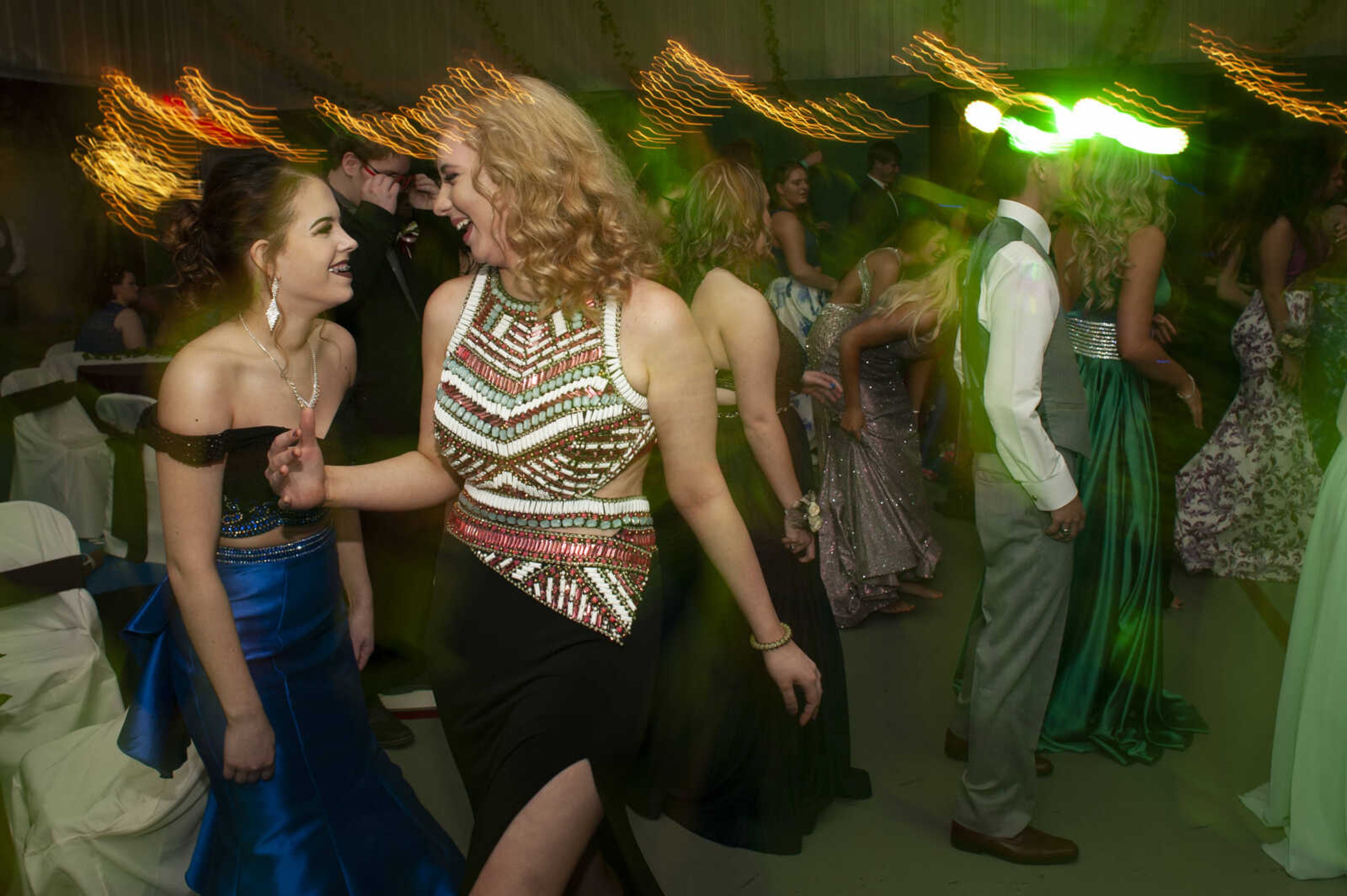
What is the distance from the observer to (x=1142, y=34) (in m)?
7.60

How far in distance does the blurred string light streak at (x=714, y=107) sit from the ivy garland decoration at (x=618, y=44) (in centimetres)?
9

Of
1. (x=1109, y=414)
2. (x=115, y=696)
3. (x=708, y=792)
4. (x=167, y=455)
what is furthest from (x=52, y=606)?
(x=1109, y=414)

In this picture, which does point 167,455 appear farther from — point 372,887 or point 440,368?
point 372,887

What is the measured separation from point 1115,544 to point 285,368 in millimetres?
2143

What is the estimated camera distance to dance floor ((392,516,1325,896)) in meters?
2.30

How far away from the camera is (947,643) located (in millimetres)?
3729

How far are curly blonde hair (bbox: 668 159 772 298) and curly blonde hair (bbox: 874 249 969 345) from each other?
108cm

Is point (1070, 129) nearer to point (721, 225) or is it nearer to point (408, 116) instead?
point (721, 225)

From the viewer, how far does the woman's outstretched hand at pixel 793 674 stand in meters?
1.55

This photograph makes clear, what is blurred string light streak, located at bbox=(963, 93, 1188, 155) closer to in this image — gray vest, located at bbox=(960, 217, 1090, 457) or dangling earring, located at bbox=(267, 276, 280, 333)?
gray vest, located at bbox=(960, 217, 1090, 457)

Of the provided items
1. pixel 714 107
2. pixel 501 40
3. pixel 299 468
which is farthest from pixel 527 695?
pixel 501 40

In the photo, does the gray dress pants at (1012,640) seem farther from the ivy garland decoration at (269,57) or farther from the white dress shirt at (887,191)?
the ivy garland decoration at (269,57)

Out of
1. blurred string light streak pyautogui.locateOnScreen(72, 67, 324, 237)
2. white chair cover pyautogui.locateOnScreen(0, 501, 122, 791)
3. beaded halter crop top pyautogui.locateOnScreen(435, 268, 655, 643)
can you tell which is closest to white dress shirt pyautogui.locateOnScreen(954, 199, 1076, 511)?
→ beaded halter crop top pyautogui.locateOnScreen(435, 268, 655, 643)

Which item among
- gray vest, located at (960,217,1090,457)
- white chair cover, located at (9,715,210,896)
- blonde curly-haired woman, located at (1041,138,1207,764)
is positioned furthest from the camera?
blonde curly-haired woman, located at (1041,138,1207,764)
